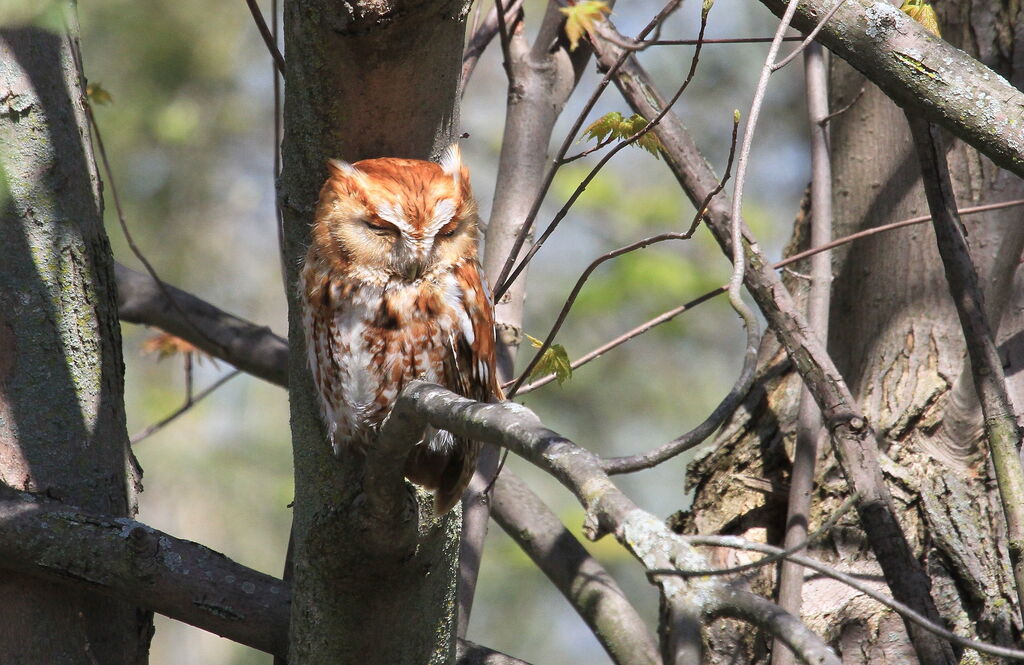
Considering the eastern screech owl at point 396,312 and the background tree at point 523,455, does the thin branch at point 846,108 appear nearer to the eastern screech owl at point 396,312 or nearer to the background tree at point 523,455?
the background tree at point 523,455

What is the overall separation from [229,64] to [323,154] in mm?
6395

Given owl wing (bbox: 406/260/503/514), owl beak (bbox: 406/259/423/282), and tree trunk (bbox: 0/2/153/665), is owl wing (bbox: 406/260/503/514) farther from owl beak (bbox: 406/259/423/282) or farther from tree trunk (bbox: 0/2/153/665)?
tree trunk (bbox: 0/2/153/665)

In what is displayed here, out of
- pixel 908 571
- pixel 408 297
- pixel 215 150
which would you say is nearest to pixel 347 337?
pixel 408 297

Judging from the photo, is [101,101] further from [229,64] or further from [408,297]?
[229,64]

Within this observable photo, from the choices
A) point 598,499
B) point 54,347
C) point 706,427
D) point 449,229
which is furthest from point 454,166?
point 598,499

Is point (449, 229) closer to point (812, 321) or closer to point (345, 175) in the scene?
point (345, 175)

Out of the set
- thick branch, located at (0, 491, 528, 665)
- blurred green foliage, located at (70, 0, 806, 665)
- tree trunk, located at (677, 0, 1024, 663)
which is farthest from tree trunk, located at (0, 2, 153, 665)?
blurred green foliage, located at (70, 0, 806, 665)

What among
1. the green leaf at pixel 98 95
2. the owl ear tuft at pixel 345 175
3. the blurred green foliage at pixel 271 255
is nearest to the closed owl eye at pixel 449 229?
the owl ear tuft at pixel 345 175

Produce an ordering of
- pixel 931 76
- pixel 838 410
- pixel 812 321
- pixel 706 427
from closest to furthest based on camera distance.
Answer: pixel 931 76, pixel 706 427, pixel 838 410, pixel 812 321

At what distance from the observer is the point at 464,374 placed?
218 cm

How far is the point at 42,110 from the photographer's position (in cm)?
204

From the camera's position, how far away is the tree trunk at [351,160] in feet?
4.87

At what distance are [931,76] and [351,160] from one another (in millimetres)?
1053

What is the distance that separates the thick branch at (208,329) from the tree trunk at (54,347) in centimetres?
86
